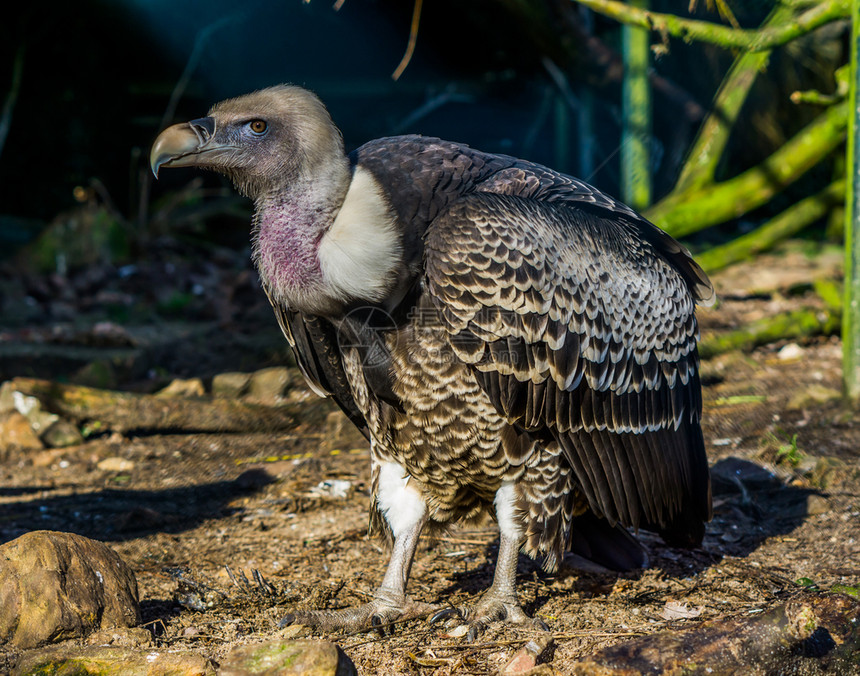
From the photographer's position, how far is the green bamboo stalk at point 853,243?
5070mm

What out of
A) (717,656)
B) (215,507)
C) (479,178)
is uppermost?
(479,178)

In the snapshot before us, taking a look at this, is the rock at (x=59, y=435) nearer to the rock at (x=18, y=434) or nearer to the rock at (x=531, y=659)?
the rock at (x=18, y=434)

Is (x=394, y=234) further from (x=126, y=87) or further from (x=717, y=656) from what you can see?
(x=126, y=87)

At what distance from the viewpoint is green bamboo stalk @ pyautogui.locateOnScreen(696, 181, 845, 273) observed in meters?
7.52

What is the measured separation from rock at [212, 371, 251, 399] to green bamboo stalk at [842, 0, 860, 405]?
3.64 metres

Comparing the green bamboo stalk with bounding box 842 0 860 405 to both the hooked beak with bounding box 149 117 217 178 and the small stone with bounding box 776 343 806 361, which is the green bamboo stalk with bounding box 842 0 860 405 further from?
the hooked beak with bounding box 149 117 217 178

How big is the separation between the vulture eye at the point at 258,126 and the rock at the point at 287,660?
166 cm

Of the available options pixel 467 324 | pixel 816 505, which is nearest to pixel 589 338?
pixel 467 324

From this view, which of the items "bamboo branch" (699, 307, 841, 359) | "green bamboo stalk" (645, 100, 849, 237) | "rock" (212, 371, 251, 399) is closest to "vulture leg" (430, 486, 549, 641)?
"rock" (212, 371, 251, 399)

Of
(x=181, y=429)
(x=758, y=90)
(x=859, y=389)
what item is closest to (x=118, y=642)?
(x=181, y=429)

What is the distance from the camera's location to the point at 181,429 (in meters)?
5.39

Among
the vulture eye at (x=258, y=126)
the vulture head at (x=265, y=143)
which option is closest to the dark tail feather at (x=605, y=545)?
the vulture head at (x=265, y=143)

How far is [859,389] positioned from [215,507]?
3.72 meters

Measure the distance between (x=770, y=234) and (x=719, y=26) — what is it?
10.8 feet
